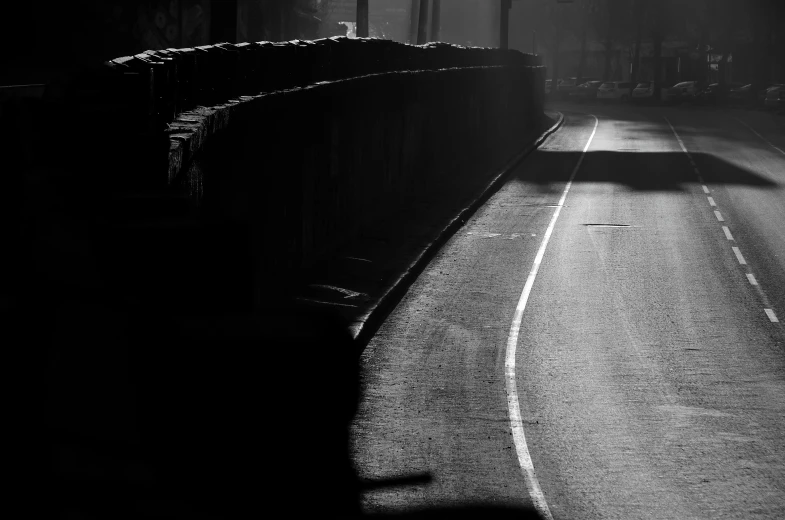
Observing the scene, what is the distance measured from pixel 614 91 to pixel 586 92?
6.30 meters

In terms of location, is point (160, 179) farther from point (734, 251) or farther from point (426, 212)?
point (426, 212)

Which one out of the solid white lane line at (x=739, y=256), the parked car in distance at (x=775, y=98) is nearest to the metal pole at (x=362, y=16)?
the solid white lane line at (x=739, y=256)

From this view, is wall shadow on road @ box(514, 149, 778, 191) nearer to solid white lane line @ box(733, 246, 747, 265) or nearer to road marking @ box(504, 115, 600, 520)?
solid white lane line @ box(733, 246, 747, 265)

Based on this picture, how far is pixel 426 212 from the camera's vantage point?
984 inches

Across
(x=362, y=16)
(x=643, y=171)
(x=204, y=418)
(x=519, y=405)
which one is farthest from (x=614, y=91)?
(x=204, y=418)

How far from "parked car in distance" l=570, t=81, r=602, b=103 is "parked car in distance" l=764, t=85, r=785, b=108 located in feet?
81.1

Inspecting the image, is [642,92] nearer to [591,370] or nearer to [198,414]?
[591,370]

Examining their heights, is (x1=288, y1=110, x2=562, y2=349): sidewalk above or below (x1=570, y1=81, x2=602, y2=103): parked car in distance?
below

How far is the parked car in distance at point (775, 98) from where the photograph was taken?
75.8 m

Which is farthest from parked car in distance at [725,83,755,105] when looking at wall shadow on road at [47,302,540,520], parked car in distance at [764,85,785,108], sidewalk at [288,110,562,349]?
wall shadow on road at [47,302,540,520]

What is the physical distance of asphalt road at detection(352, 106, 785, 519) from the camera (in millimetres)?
9102

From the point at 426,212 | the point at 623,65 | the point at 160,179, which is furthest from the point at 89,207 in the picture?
the point at 623,65

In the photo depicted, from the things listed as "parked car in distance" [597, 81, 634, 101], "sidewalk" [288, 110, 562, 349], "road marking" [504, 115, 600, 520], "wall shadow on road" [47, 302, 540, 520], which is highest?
"parked car in distance" [597, 81, 634, 101]

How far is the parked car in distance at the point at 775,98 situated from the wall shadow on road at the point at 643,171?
122 feet
